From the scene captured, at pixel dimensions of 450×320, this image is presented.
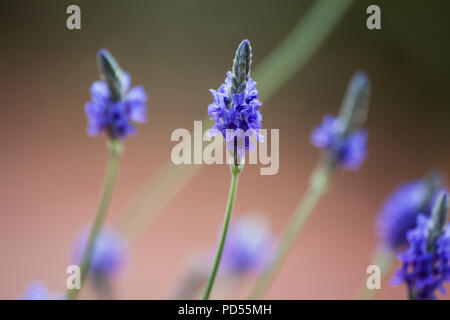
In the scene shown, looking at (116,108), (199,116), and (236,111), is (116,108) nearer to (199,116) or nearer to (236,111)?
(236,111)

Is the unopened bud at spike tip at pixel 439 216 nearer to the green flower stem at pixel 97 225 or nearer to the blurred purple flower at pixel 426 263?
the blurred purple flower at pixel 426 263

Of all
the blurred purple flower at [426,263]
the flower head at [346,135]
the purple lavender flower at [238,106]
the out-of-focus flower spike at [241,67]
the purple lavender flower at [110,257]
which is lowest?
the blurred purple flower at [426,263]

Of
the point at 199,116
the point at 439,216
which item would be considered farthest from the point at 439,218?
the point at 199,116

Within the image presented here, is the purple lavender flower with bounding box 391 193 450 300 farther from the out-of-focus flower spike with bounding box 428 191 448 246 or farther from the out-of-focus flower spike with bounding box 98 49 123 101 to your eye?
the out-of-focus flower spike with bounding box 98 49 123 101

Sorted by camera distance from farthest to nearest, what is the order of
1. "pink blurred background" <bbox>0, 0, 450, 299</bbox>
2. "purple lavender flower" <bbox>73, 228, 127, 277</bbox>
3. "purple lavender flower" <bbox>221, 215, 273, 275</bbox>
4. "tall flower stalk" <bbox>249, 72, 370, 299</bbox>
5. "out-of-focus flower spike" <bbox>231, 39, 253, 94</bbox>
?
"pink blurred background" <bbox>0, 0, 450, 299</bbox> < "purple lavender flower" <bbox>221, 215, 273, 275</bbox> < "purple lavender flower" <bbox>73, 228, 127, 277</bbox> < "tall flower stalk" <bbox>249, 72, 370, 299</bbox> < "out-of-focus flower spike" <bbox>231, 39, 253, 94</bbox>

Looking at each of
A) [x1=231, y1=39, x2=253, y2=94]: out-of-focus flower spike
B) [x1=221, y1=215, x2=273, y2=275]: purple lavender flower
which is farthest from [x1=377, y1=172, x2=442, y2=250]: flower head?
[x1=231, y1=39, x2=253, y2=94]: out-of-focus flower spike

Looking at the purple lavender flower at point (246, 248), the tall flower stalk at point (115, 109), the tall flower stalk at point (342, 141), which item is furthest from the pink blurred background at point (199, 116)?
the tall flower stalk at point (115, 109)
